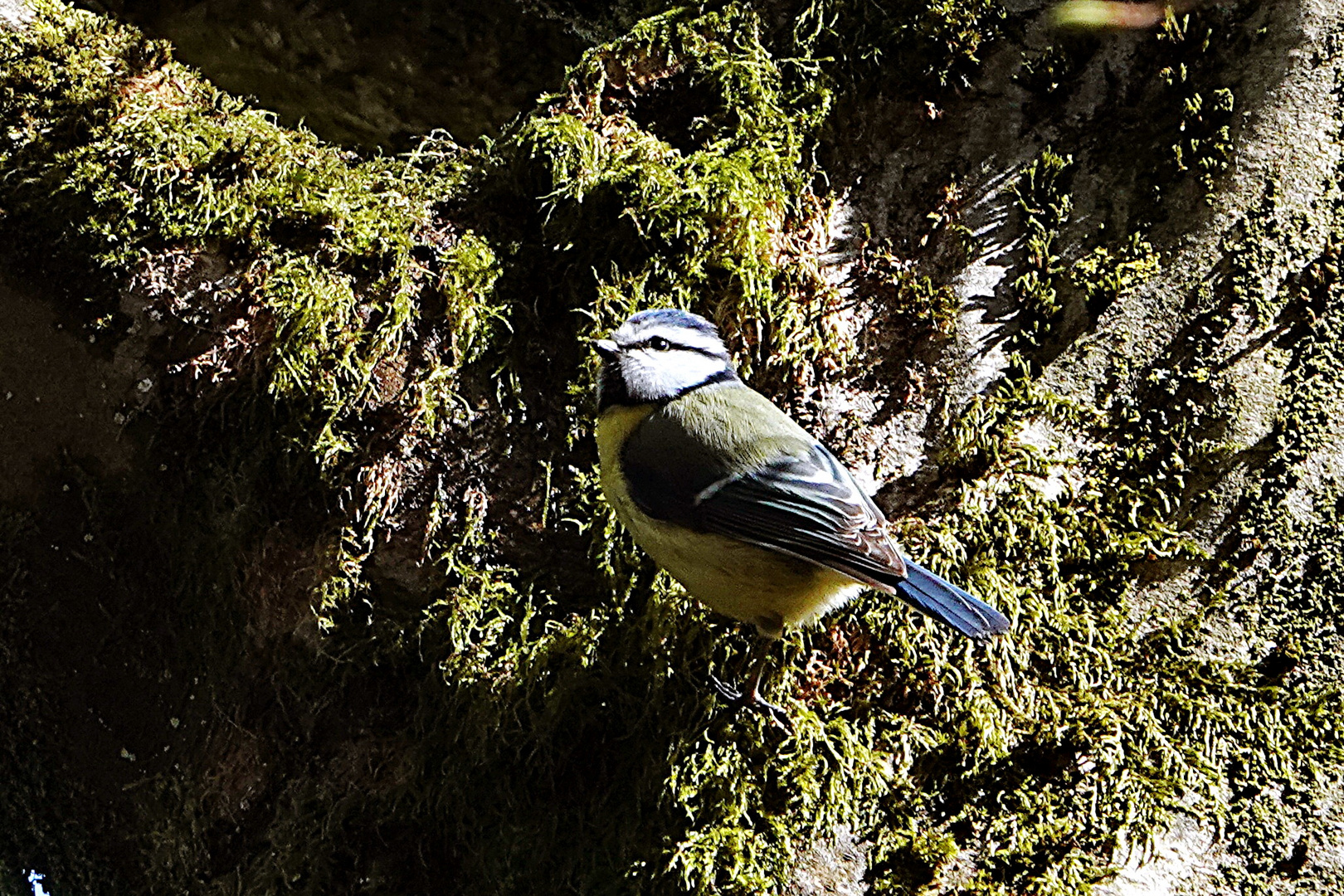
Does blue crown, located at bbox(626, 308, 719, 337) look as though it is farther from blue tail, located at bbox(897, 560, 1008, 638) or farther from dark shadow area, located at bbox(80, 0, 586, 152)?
dark shadow area, located at bbox(80, 0, 586, 152)

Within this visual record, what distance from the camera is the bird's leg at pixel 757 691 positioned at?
5.66 feet

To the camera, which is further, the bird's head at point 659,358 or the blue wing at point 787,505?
the bird's head at point 659,358

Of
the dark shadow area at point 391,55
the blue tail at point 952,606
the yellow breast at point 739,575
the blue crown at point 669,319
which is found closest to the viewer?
the blue tail at point 952,606

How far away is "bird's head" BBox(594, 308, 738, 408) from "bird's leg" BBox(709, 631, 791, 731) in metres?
0.50

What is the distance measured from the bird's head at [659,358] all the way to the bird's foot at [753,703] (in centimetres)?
55

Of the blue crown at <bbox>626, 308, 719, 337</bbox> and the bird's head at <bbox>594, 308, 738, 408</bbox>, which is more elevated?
the blue crown at <bbox>626, 308, 719, 337</bbox>

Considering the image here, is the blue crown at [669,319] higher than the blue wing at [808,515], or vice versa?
the blue crown at [669,319]

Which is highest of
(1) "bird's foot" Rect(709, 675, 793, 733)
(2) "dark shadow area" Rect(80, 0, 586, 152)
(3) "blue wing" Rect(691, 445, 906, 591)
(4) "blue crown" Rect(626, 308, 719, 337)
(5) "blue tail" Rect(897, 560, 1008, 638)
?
(2) "dark shadow area" Rect(80, 0, 586, 152)

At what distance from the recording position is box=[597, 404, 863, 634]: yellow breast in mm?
1771

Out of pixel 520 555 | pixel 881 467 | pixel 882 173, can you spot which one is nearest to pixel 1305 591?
pixel 881 467

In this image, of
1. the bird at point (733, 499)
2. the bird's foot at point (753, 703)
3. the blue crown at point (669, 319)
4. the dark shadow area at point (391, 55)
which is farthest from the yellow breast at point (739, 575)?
the dark shadow area at point (391, 55)

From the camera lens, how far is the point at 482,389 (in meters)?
1.97

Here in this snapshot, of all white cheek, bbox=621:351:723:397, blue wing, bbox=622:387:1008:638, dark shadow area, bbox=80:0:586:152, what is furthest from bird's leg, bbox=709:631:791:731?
dark shadow area, bbox=80:0:586:152

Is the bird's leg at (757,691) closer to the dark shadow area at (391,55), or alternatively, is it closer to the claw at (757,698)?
the claw at (757,698)
